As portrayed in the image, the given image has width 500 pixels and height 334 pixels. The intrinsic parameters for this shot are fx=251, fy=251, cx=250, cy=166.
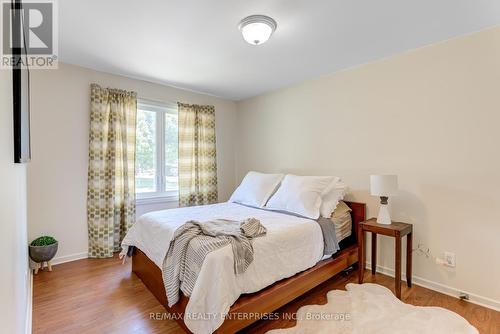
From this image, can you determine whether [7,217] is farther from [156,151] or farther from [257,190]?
[156,151]

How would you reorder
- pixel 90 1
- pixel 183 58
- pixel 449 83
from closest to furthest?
1. pixel 90 1
2. pixel 449 83
3. pixel 183 58

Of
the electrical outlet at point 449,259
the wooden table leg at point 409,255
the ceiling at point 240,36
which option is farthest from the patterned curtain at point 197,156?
the electrical outlet at point 449,259

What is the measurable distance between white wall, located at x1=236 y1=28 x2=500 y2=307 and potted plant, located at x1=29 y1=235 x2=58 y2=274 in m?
3.15

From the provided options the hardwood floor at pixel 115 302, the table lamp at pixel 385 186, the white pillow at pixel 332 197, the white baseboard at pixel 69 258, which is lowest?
the hardwood floor at pixel 115 302

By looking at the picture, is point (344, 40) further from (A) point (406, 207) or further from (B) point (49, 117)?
(B) point (49, 117)

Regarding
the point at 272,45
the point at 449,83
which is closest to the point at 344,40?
the point at 272,45

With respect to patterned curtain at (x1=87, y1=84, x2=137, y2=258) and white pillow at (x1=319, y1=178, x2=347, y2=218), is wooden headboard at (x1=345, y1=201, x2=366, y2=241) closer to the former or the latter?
white pillow at (x1=319, y1=178, x2=347, y2=218)

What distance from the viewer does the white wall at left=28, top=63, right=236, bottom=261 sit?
2756 mm

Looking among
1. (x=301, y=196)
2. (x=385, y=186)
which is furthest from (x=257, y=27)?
(x=385, y=186)

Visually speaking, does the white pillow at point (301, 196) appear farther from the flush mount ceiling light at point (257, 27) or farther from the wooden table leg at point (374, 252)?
the flush mount ceiling light at point (257, 27)

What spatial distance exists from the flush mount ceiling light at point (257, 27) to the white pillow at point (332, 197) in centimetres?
169

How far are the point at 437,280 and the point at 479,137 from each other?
1362mm

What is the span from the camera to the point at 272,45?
8.03ft

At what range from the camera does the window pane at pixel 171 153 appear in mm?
3824
